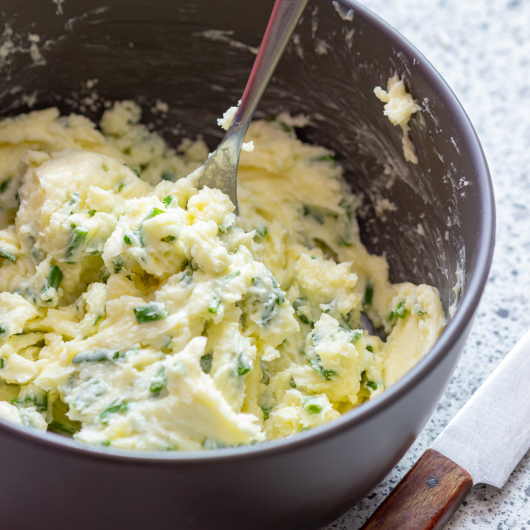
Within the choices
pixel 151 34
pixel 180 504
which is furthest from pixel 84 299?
pixel 151 34

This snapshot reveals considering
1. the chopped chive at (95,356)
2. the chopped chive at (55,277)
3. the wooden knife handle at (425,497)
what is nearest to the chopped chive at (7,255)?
the chopped chive at (55,277)

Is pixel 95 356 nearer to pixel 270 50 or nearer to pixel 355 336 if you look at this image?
pixel 355 336

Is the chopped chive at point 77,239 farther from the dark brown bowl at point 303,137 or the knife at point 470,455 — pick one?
the knife at point 470,455

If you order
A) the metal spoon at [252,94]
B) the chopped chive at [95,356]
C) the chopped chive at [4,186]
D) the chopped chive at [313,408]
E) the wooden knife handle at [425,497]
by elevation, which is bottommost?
the wooden knife handle at [425,497]

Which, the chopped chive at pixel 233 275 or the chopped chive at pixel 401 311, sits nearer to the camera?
the chopped chive at pixel 233 275

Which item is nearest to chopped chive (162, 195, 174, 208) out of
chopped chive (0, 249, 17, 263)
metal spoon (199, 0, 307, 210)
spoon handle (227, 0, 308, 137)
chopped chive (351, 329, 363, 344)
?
metal spoon (199, 0, 307, 210)

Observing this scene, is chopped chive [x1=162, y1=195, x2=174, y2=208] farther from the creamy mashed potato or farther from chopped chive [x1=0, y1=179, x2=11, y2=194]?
chopped chive [x1=0, y1=179, x2=11, y2=194]
